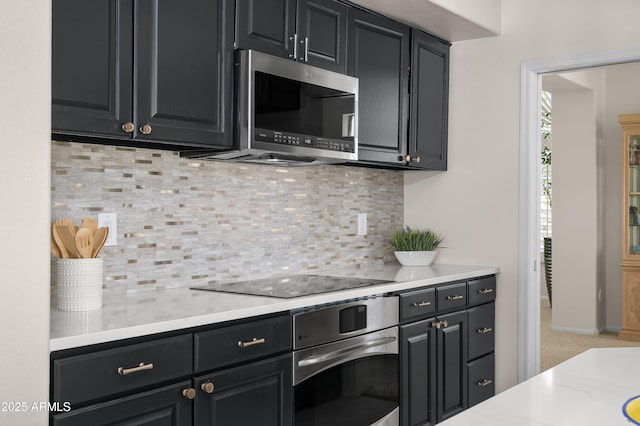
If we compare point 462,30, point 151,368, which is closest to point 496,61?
point 462,30

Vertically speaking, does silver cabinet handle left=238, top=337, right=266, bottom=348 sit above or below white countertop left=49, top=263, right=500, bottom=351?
below

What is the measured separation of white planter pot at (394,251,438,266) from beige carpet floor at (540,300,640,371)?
6.40 feet

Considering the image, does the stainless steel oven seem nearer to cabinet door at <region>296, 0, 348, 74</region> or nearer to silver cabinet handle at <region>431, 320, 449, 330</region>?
silver cabinet handle at <region>431, 320, 449, 330</region>

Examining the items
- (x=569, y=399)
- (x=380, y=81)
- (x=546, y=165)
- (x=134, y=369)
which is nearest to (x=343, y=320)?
(x=134, y=369)

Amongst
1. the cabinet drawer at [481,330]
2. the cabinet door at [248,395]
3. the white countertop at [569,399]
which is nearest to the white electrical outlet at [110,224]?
the cabinet door at [248,395]

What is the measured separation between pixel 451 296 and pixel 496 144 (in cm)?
102

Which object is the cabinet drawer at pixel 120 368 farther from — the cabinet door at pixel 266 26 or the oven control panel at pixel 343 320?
the cabinet door at pixel 266 26

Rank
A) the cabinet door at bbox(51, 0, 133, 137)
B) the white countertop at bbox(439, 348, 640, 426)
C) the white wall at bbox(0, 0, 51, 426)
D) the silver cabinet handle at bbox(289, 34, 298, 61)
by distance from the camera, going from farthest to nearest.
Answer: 1. the silver cabinet handle at bbox(289, 34, 298, 61)
2. the cabinet door at bbox(51, 0, 133, 137)
3. the white wall at bbox(0, 0, 51, 426)
4. the white countertop at bbox(439, 348, 640, 426)

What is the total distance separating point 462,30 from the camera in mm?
3842

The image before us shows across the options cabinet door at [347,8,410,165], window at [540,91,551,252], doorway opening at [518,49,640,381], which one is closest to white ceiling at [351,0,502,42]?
cabinet door at [347,8,410,165]

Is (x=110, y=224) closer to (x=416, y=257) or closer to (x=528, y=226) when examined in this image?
(x=416, y=257)

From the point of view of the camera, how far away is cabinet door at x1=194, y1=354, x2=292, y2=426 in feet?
6.94

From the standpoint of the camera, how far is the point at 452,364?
3510 millimetres

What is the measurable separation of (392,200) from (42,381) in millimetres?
2838
